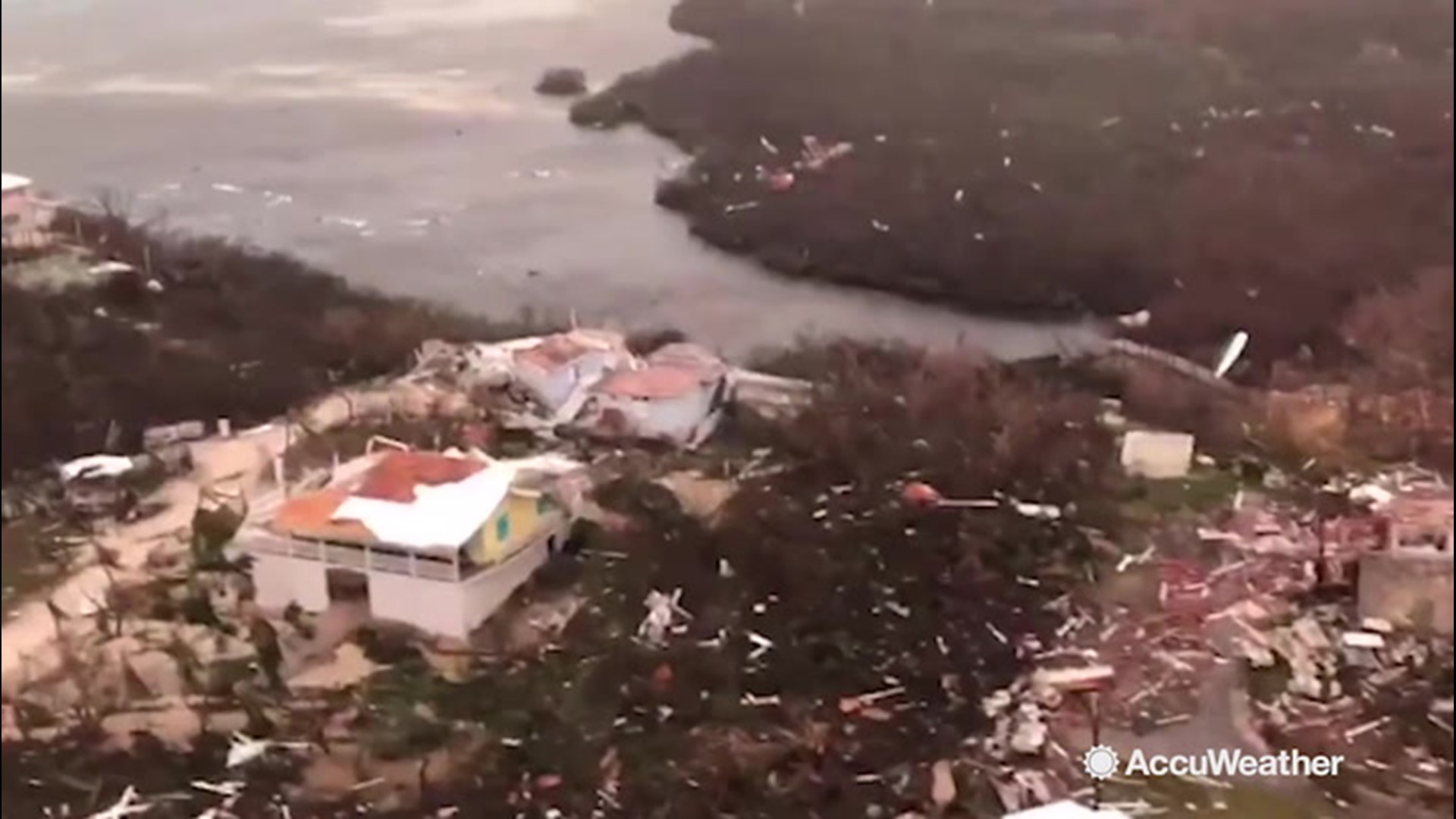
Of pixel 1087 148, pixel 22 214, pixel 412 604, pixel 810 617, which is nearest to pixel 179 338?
pixel 22 214

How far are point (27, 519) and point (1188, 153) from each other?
85 cm

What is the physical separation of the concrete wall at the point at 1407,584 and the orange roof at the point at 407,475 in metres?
0.65

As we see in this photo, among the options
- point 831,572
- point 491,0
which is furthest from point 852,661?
point 491,0

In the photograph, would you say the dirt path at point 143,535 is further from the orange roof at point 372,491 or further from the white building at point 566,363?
the white building at point 566,363

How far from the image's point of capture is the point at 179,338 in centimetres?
119

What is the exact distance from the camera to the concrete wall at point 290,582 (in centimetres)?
121

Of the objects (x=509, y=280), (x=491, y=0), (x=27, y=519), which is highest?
(x=491, y=0)

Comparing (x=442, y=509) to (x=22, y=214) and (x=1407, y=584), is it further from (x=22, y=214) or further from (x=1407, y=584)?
(x=1407, y=584)

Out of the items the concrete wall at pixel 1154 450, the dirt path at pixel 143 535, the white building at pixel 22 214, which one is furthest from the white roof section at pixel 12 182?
the concrete wall at pixel 1154 450

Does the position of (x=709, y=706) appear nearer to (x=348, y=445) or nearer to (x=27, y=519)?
(x=348, y=445)

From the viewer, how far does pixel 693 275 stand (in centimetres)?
123

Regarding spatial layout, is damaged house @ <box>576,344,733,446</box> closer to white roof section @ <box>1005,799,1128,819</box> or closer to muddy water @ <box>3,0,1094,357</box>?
muddy water @ <box>3,0,1094,357</box>

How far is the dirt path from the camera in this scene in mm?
1183

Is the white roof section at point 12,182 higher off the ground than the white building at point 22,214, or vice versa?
the white roof section at point 12,182
